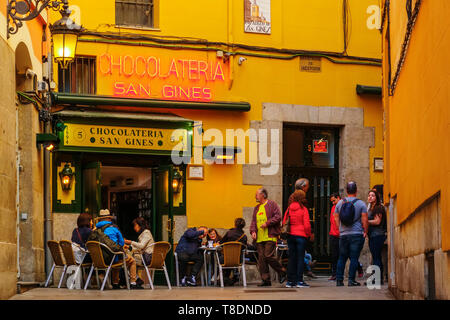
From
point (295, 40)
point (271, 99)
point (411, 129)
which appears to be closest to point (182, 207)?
point (271, 99)

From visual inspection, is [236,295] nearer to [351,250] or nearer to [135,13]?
[351,250]

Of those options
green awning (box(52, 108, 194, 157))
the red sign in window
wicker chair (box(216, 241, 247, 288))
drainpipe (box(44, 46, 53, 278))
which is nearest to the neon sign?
green awning (box(52, 108, 194, 157))

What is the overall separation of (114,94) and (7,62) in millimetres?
6549

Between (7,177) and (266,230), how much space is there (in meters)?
5.18

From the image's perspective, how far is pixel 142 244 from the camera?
1725 centimetres

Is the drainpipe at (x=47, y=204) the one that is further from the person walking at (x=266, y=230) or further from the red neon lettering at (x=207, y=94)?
the person walking at (x=266, y=230)

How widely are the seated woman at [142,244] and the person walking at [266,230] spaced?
2063 millimetres

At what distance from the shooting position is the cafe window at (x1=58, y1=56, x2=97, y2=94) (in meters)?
19.1

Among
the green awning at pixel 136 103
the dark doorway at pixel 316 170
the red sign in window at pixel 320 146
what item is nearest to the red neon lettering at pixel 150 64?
the green awning at pixel 136 103

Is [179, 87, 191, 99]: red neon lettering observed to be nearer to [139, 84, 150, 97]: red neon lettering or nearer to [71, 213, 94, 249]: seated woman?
[139, 84, 150, 97]: red neon lettering

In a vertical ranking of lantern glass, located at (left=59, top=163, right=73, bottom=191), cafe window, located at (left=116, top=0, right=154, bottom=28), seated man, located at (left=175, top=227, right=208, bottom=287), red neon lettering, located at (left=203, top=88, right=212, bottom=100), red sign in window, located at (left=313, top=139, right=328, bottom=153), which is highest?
cafe window, located at (left=116, top=0, right=154, bottom=28)

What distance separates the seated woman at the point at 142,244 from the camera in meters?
17.1

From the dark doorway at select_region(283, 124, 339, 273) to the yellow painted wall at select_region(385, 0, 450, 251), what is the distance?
7.27 meters

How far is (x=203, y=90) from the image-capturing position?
19.8 metres
